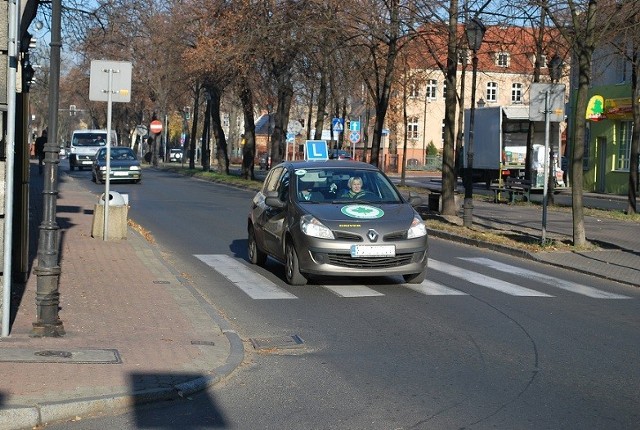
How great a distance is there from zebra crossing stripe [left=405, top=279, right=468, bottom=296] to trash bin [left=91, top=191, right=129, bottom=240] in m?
6.40

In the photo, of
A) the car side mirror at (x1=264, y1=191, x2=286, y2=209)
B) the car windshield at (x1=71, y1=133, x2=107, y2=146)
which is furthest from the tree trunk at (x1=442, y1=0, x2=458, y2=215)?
the car windshield at (x1=71, y1=133, x2=107, y2=146)

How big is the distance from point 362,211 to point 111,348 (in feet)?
16.9

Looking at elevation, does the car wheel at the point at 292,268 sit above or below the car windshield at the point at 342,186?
below

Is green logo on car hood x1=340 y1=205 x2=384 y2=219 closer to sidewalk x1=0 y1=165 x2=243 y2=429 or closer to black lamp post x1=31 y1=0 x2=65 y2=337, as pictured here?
sidewalk x1=0 y1=165 x2=243 y2=429

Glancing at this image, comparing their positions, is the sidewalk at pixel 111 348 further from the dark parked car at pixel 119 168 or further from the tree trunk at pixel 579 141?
the dark parked car at pixel 119 168

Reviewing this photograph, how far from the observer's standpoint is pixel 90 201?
28766 mm

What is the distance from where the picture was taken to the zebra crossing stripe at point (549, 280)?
13.1m

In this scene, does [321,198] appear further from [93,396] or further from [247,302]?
[93,396]

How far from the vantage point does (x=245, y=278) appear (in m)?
13.9

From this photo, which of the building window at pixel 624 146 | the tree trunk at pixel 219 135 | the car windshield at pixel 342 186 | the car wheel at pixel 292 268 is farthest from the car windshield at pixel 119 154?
the car wheel at pixel 292 268

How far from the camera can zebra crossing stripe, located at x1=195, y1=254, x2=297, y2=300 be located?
12.4 m

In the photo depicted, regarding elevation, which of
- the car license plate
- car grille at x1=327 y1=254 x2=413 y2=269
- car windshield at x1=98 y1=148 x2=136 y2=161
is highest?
car windshield at x1=98 y1=148 x2=136 y2=161

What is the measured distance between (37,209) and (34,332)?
1536 centimetres

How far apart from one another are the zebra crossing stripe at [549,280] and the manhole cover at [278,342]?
16.5 feet
